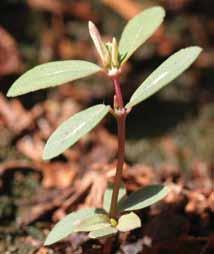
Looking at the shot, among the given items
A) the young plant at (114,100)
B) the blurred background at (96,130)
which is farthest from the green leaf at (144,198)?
the blurred background at (96,130)

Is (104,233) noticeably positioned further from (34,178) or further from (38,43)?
(38,43)

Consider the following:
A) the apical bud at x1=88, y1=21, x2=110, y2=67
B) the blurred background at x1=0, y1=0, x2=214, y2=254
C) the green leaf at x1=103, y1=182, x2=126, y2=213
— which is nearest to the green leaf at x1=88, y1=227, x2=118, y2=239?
the green leaf at x1=103, y1=182, x2=126, y2=213

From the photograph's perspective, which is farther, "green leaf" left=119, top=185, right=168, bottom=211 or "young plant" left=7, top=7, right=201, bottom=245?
"green leaf" left=119, top=185, right=168, bottom=211

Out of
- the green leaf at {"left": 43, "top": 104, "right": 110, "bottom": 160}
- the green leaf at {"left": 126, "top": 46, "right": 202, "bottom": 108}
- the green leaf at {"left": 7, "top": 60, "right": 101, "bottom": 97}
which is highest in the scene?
the green leaf at {"left": 7, "top": 60, "right": 101, "bottom": 97}

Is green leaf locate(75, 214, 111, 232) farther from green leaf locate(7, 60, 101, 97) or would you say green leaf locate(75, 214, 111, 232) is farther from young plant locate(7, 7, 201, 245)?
green leaf locate(7, 60, 101, 97)

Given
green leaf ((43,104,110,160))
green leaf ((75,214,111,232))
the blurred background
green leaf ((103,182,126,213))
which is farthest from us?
the blurred background

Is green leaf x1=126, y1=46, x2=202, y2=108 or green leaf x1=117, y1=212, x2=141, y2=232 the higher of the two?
green leaf x1=126, y1=46, x2=202, y2=108

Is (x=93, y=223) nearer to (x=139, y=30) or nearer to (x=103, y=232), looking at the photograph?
(x=103, y=232)
